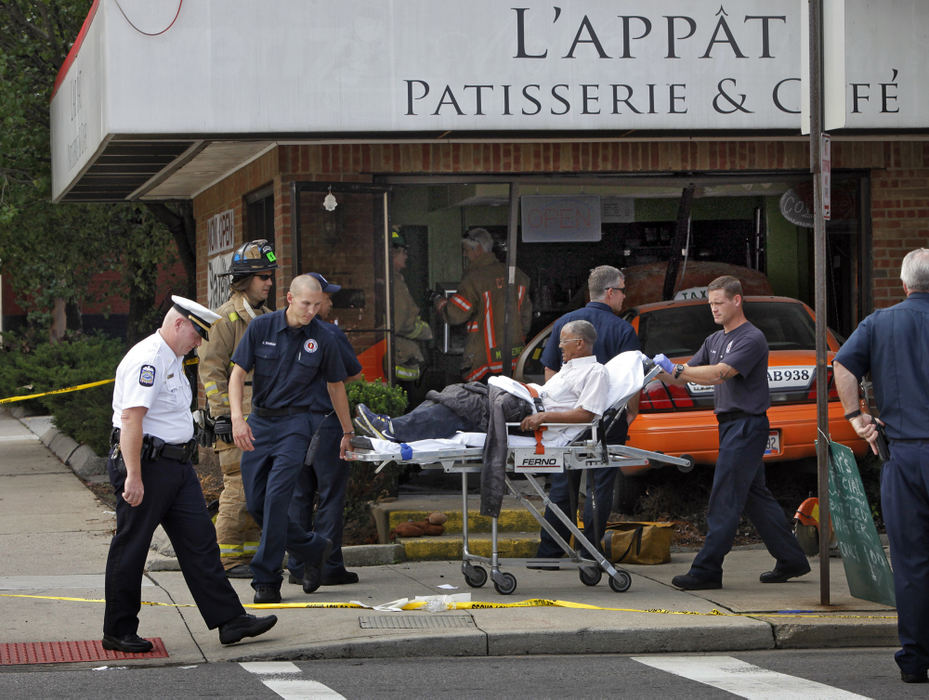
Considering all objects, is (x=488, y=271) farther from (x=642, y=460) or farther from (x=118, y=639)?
(x=118, y=639)

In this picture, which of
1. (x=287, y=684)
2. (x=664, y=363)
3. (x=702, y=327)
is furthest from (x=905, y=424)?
(x=702, y=327)

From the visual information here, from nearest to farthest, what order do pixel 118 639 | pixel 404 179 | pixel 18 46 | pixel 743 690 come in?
pixel 743 690 → pixel 118 639 → pixel 404 179 → pixel 18 46

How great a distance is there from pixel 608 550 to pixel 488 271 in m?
3.65

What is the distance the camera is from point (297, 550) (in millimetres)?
8227

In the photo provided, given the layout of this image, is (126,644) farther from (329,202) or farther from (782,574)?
(329,202)

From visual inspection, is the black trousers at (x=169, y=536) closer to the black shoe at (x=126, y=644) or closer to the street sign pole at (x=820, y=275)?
the black shoe at (x=126, y=644)

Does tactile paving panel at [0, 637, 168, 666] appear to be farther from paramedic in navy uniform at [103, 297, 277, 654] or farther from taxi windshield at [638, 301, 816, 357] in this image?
taxi windshield at [638, 301, 816, 357]

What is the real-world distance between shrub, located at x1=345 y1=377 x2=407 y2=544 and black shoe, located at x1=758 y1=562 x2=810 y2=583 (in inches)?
118

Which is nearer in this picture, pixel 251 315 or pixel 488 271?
pixel 251 315

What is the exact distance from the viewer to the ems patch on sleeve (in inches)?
263

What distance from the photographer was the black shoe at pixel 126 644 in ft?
22.6

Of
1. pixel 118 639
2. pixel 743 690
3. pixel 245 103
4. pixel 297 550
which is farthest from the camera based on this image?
pixel 245 103

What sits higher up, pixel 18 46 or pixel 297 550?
pixel 18 46

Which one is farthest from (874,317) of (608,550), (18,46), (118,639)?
(18,46)
